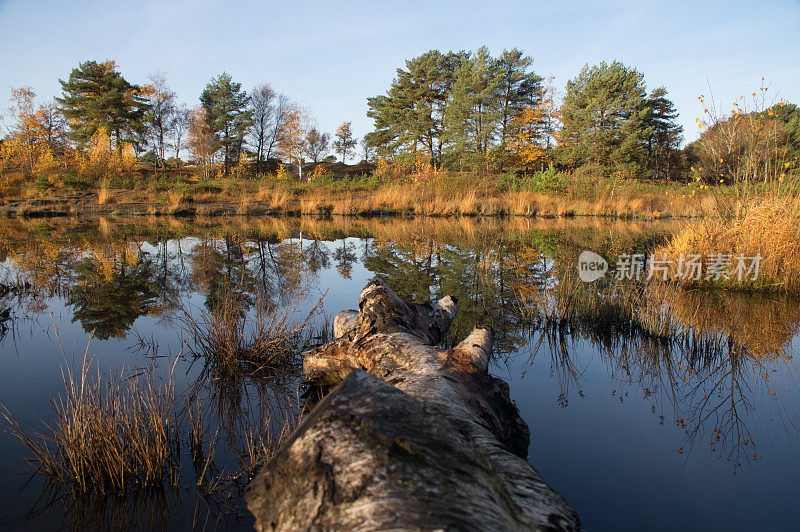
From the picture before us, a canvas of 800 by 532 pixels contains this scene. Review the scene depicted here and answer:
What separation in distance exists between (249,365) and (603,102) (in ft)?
124

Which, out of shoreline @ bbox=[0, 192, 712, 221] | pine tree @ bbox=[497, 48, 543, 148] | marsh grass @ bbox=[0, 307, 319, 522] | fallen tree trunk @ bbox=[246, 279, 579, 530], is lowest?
marsh grass @ bbox=[0, 307, 319, 522]

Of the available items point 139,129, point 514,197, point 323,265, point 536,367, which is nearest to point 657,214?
point 514,197

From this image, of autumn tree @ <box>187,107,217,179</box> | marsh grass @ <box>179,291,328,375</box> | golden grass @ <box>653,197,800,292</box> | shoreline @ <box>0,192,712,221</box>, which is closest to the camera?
marsh grass @ <box>179,291,328,375</box>

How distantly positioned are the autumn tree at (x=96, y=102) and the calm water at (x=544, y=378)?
32.6 metres

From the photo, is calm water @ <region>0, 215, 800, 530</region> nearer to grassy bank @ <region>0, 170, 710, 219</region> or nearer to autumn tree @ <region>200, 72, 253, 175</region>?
grassy bank @ <region>0, 170, 710, 219</region>

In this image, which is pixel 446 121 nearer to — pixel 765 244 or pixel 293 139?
pixel 293 139

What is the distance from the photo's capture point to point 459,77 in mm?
33875

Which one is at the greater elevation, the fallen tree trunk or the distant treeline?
the distant treeline

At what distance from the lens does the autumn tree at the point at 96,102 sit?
34.3m

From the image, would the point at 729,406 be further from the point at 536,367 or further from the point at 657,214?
the point at 657,214

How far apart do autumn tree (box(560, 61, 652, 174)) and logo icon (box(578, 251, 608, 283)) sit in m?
27.5

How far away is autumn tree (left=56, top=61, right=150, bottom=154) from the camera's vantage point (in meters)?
34.3

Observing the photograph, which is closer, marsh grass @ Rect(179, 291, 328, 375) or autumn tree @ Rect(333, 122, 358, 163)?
marsh grass @ Rect(179, 291, 328, 375)

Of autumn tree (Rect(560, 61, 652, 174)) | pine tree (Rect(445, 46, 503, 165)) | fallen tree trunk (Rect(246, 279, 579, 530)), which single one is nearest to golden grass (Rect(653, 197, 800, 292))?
fallen tree trunk (Rect(246, 279, 579, 530))
